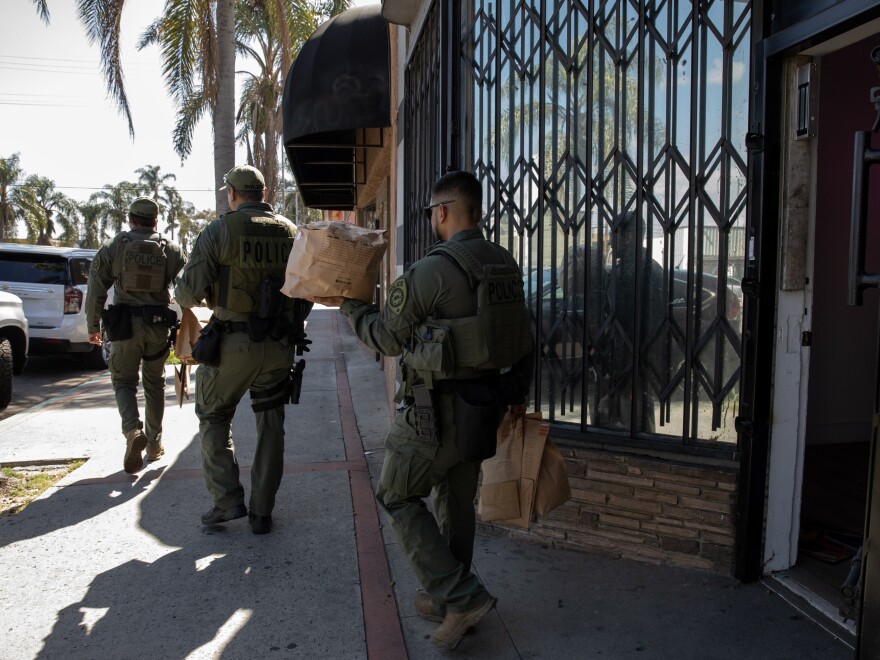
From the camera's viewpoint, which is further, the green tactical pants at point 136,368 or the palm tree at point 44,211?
the palm tree at point 44,211

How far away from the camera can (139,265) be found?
5.37 meters

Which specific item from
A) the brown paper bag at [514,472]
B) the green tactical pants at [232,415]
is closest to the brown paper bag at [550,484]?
the brown paper bag at [514,472]

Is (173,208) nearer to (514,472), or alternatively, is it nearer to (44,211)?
(44,211)

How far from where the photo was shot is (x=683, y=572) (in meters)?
3.56

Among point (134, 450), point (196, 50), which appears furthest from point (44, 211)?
point (134, 450)

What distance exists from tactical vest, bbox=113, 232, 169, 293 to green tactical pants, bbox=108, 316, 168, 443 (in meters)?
0.25

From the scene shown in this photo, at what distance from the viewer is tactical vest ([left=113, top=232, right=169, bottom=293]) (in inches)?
210

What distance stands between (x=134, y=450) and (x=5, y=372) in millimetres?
3322

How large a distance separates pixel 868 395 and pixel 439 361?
14.2ft

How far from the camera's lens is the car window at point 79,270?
10164mm

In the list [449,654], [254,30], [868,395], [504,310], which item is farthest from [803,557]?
[254,30]

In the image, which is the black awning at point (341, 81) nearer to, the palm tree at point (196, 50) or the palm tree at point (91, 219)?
the palm tree at point (196, 50)

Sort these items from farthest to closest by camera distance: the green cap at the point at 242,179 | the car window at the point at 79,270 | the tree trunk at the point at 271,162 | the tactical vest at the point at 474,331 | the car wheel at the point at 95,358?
1. the tree trunk at the point at 271,162
2. the car wheel at the point at 95,358
3. the car window at the point at 79,270
4. the green cap at the point at 242,179
5. the tactical vest at the point at 474,331

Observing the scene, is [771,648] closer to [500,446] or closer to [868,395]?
[500,446]
